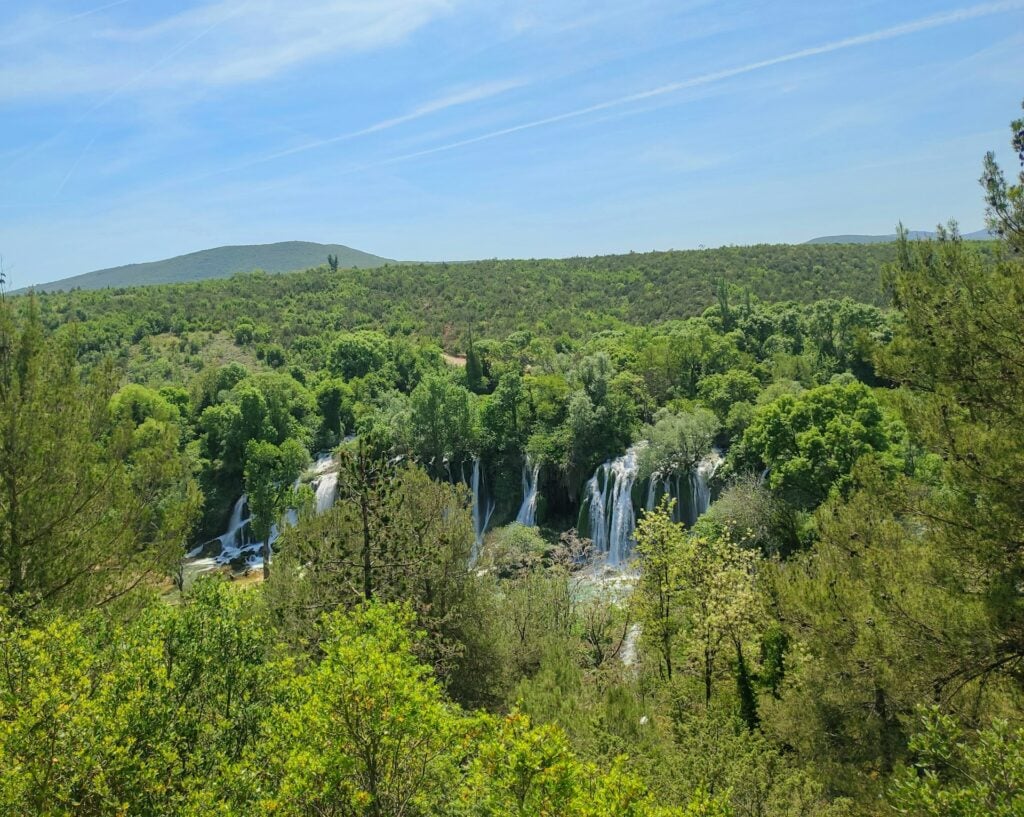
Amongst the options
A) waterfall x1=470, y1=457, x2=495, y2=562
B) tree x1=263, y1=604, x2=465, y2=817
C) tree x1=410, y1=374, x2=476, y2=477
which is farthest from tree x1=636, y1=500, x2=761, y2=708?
tree x1=410, y1=374, x2=476, y2=477

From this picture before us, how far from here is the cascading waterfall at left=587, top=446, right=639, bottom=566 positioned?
34781 millimetres

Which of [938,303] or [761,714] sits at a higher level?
[938,303]

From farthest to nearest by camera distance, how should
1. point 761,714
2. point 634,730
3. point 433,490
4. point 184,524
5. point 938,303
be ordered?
point 433,490 < point 761,714 < point 184,524 < point 634,730 < point 938,303

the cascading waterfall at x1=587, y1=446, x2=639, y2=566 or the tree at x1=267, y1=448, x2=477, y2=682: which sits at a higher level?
the tree at x1=267, y1=448, x2=477, y2=682

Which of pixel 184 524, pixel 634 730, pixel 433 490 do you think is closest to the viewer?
pixel 634 730

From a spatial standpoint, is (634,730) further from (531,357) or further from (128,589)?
(531,357)

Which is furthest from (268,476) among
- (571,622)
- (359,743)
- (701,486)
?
(359,743)

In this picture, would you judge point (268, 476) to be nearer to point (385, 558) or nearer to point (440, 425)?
point (440, 425)

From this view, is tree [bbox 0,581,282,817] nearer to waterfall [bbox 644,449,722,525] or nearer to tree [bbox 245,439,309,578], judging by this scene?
waterfall [bbox 644,449,722,525]

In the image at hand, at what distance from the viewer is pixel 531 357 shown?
63094mm

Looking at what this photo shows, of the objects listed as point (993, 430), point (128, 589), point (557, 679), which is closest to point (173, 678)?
point (128, 589)

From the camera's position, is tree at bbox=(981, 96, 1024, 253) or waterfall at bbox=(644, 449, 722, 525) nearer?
tree at bbox=(981, 96, 1024, 253)

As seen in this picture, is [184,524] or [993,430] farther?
[184,524]

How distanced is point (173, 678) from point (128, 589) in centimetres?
594
